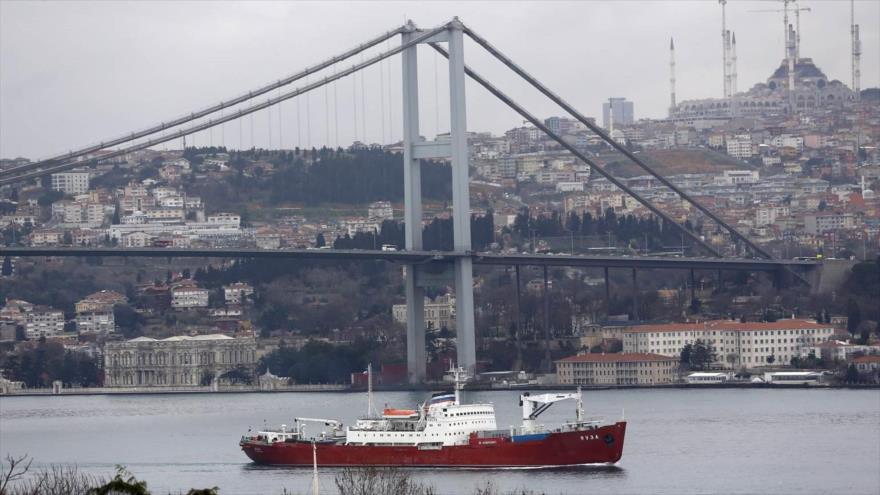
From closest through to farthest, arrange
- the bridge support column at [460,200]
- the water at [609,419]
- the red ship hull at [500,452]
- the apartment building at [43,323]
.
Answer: the water at [609,419] < the red ship hull at [500,452] < the bridge support column at [460,200] < the apartment building at [43,323]

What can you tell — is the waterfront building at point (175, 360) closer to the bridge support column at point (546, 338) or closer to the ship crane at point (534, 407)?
the bridge support column at point (546, 338)

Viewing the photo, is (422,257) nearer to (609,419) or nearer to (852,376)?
(852,376)

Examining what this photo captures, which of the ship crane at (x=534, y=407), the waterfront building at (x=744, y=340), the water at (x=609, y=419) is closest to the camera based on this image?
the water at (x=609, y=419)

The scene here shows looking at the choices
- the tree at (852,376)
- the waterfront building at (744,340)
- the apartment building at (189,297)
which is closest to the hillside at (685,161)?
the apartment building at (189,297)

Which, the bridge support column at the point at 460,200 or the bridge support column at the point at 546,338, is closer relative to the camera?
the bridge support column at the point at 460,200

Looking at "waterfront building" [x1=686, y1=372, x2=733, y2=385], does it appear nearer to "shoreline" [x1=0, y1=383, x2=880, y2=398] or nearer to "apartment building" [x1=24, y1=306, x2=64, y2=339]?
"shoreline" [x1=0, y1=383, x2=880, y2=398]

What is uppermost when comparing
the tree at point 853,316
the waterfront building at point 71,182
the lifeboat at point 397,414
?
the waterfront building at point 71,182
